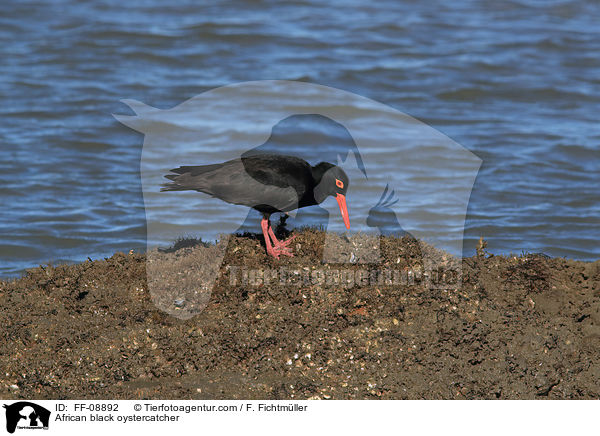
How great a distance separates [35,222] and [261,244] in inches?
224

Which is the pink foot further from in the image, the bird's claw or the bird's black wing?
the bird's black wing

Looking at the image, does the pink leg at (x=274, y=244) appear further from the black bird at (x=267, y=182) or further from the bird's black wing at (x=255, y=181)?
the bird's black wing at (x=255, y=181)

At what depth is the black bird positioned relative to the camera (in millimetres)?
6586

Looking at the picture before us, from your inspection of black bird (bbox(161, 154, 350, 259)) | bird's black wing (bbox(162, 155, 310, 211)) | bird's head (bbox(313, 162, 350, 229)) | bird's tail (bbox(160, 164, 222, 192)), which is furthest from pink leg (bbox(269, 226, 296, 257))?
bird's tail (bbox(160, 164, 222, 192))

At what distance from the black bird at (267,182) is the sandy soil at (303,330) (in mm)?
422

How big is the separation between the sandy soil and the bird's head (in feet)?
1.41

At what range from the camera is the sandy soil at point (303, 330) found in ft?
17.8

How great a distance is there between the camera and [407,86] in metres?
16.7

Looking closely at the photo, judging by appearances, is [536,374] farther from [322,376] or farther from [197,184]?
[197,184]

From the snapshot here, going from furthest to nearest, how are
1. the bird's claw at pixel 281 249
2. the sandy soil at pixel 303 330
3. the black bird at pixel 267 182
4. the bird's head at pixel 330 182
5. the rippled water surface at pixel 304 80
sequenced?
the rippled water surface at pixel 304 80 → the bird's head at pixel 330 182 → the black bird at pixel 267 182 → the bird's claw at pixel 281 249 → the sandy soil at pixel 303 330

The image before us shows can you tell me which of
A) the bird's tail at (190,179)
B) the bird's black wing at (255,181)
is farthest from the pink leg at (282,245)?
the bird's tail at (190,179)

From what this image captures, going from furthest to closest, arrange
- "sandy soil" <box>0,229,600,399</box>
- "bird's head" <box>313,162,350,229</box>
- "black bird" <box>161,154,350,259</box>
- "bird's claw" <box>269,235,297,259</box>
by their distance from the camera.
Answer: "bird's head" <box>313,162,350,229</box>
"black bird" <box>161,154,350,259</box>
"bird's claw" <box>269,235,297,259</box>
"sandy soil" <box>0,229,600,399</box>

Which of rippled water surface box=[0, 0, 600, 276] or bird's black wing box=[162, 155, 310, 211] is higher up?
bird's black wing box=[162, 155, 310, 211]

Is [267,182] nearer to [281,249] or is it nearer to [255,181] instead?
[255,181]
